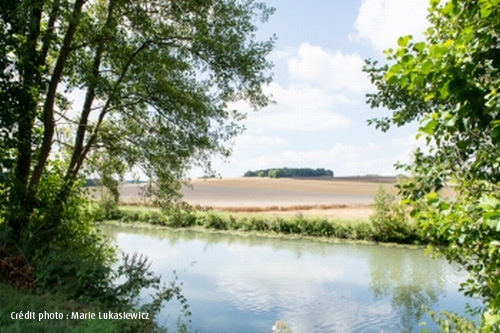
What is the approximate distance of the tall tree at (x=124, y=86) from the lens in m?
6.64

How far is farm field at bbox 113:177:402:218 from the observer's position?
24.4m

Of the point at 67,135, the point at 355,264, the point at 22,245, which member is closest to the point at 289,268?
the point at 355,264

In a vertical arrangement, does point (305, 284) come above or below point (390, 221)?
below

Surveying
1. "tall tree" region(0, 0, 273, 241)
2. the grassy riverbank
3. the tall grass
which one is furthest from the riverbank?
the tall grass

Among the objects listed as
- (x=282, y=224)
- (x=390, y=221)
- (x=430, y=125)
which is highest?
(x=430, y=125)

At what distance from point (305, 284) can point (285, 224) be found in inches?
400

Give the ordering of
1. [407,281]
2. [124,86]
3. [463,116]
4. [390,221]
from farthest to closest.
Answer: [390,221] → [407,281] → [124,86] → [463,116]

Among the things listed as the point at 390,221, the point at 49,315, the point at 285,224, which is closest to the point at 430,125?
the point at 49,315

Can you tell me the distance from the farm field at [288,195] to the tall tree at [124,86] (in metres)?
13.1

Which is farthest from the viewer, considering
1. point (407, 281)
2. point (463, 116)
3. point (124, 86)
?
Result: point (407, 281)

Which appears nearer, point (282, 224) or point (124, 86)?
point (124, 86)

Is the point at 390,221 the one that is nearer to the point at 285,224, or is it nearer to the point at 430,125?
the point at 285,224

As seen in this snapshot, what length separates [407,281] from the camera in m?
11.1

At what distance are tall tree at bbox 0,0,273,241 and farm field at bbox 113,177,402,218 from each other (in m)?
13.1
